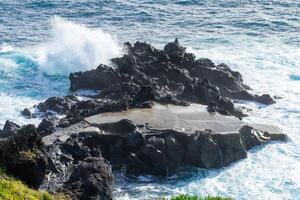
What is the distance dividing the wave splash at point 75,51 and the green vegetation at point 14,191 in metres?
25.1

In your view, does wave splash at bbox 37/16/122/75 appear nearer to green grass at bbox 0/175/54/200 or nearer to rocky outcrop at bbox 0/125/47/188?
rocky outcrop at bbox 0/125/47/188

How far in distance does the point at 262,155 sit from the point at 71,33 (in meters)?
28.5

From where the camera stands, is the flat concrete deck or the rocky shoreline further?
the flat concrete deck

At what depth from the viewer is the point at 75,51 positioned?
4847cm

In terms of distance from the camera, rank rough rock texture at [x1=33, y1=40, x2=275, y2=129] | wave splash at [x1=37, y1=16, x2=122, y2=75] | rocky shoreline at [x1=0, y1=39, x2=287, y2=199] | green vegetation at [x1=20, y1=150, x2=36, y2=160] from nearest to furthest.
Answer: green vegetation at [x1=20, y1=150, x2=36, y2=160] < rocky shoreline at [x1=0, y1=39, x2=287, y2=199] < rough rock texture at [x1=33, y1=40, x2=275, y2=129] < wave splash at [x1=37, y1=16, x2=122, y2=75]

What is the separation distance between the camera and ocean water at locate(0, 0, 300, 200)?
27.2m

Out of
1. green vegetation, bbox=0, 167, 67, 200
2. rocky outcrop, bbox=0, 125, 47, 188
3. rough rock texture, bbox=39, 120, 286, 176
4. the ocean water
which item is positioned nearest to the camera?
green vegetation, bbox=0, 167, 67, 200

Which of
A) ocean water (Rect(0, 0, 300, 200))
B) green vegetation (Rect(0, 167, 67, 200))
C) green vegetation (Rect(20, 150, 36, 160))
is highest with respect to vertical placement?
green vegetation (Rect(0, 167, 67, 200))

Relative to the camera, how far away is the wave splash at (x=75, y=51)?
46438 millimetres

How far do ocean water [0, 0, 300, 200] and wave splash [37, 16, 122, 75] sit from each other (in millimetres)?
89

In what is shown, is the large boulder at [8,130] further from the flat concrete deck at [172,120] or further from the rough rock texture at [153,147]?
the rough rock texture at [153,147]

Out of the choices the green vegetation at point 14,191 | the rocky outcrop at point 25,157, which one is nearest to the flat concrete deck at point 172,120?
the rocky outcrop at point 25,157

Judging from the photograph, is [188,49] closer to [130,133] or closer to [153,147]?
[130,133]

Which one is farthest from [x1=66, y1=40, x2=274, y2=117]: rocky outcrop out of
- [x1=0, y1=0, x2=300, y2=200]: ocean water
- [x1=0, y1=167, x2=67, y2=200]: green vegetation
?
[x1=0, y1=167, x2=67, y2=200]: green vegetation
